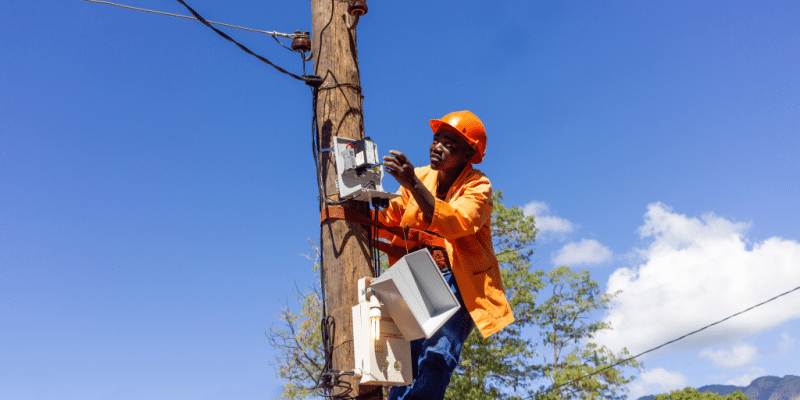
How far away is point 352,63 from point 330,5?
0.42 m

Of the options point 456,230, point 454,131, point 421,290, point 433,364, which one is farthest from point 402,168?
point 433,364

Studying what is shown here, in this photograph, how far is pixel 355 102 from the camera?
4.07 meters

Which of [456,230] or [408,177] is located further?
[456,230]

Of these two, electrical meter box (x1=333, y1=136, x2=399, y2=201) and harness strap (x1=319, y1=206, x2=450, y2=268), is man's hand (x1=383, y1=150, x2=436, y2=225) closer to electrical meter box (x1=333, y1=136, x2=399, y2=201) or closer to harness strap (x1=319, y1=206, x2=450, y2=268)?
electrical meter box (x1=333, y1=136, x2=399, y2=201)

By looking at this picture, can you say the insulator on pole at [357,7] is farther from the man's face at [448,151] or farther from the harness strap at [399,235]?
the harness strap at [399,235]

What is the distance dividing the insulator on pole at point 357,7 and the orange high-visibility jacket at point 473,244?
1210 millimetres

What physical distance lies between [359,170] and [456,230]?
2.20 feet

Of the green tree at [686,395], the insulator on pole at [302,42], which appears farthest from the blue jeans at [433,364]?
the green tree at [686,395]

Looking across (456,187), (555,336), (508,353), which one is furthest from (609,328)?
(456,187)

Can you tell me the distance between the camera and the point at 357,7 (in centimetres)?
409

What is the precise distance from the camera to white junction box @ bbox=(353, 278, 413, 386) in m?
3.32

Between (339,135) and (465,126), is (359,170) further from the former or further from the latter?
(465,126)

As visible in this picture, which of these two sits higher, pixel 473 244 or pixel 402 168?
pixel 402 168

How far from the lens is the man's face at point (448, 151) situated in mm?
3896
